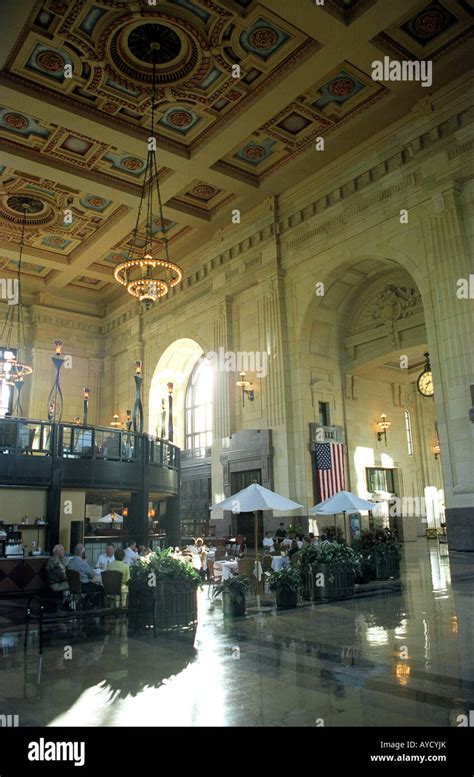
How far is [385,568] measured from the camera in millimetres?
11734

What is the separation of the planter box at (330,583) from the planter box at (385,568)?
195 cm

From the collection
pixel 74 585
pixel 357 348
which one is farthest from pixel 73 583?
pixel 357 348

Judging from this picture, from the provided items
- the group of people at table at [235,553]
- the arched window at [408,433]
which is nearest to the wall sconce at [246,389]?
the group of people at table at [235,553]

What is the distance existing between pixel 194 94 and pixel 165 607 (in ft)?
41.6

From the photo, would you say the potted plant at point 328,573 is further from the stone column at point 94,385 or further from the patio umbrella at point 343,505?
the stone column at point 94,385

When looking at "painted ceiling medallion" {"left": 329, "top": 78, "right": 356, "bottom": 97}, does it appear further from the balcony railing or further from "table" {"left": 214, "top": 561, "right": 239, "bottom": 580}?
"table" {"left": 214, "top": 561, "right": 239, "bottom": 580}

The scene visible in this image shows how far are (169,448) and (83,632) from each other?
919cm

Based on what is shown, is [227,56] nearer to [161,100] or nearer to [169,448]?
[161,100]

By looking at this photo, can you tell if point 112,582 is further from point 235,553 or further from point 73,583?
point 235,553

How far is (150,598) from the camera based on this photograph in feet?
25.3

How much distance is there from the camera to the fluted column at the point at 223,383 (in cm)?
2039

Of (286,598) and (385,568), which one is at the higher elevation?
(385,568)

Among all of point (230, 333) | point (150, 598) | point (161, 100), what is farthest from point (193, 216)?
point (150, 598)

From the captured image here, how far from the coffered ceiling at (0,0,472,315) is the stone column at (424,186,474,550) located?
3.59 metres
